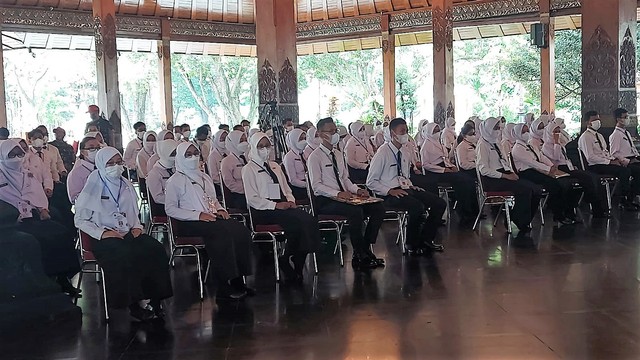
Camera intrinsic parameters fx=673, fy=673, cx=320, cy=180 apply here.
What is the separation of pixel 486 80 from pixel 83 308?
20.2m

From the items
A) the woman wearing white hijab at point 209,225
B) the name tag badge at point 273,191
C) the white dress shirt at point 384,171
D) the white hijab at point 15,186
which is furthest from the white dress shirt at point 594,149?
the white hijab at point 15,186

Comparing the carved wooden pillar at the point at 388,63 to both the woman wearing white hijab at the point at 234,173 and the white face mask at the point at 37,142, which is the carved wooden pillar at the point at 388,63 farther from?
the white face mask at the point at 37,142

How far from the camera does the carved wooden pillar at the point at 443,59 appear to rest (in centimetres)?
1298

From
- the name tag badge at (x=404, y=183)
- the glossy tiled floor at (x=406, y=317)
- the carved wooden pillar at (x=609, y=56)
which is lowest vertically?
the glossy tiled floor at (x=406, y=317)

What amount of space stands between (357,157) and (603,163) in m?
3.36

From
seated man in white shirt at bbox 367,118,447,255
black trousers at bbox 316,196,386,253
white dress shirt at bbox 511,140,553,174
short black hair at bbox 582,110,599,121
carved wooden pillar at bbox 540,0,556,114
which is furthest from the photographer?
carved wooden pillar at bbox 540,0,556,114

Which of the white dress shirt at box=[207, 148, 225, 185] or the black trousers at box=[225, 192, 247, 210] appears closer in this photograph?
the black trousers at box=[225, 192, 247, 210]

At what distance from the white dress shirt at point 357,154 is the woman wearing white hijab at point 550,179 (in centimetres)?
209

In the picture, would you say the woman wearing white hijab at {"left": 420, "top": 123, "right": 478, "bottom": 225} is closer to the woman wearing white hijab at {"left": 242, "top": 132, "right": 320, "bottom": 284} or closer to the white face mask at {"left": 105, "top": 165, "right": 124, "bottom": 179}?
the woman wearing white hijab at {"left": 242, "top": 132, "right": 320, "bottom": 284}

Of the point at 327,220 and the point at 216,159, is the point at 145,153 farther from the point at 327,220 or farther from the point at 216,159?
the point at 327,220

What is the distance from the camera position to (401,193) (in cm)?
685

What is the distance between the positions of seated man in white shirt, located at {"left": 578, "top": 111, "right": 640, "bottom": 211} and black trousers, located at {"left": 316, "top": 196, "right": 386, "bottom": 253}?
4.05 metres

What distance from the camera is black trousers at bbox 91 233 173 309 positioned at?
4875 millimetres

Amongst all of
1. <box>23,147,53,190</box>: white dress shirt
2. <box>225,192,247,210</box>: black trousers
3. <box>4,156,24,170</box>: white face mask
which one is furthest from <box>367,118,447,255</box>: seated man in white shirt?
<box>23,147,53,190</box>: white dress shirt
